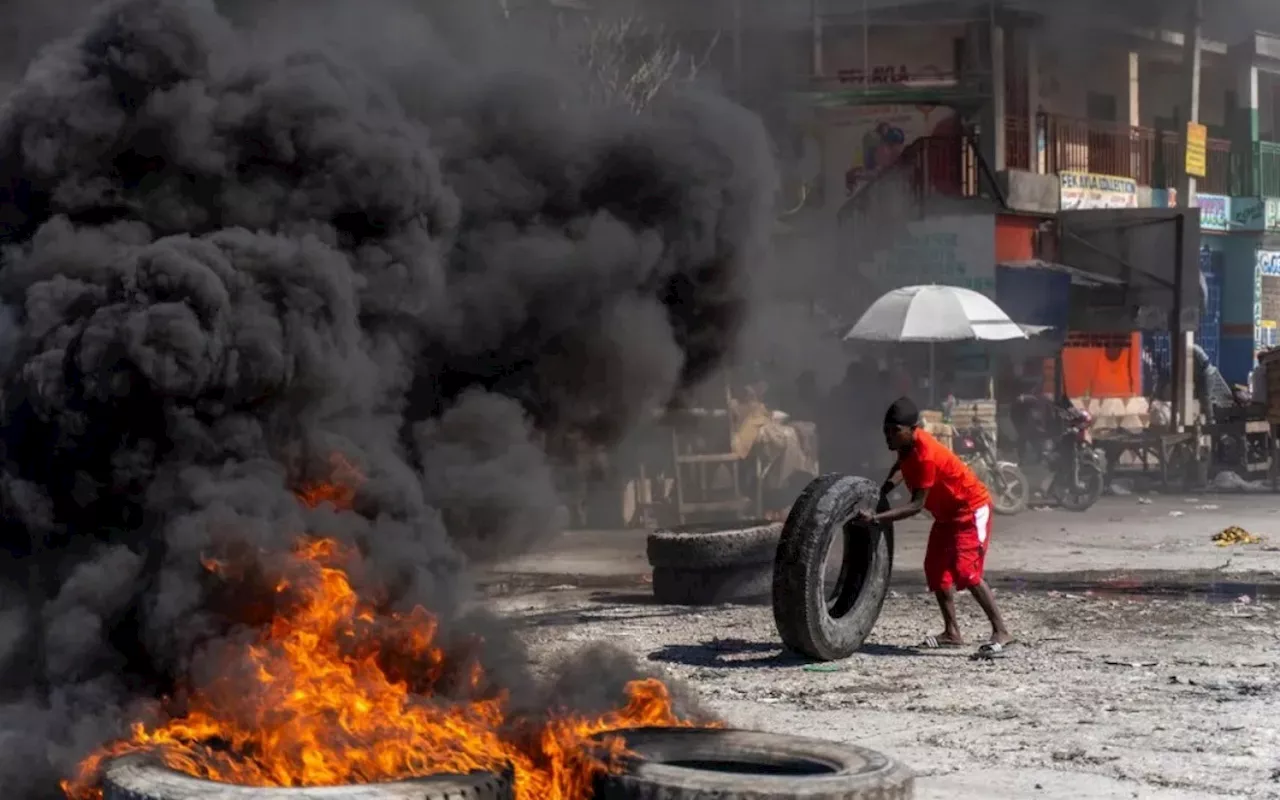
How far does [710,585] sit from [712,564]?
0.16 m

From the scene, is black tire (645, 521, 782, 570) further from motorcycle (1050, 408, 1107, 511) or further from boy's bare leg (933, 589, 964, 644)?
motorcycle (1050, 408, 1107, 511)

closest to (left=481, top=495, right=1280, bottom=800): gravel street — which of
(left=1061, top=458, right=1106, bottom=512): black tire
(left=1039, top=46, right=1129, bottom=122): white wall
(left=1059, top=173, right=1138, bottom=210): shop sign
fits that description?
(left=1061, top=458, right=1106, bottom=512): black tire

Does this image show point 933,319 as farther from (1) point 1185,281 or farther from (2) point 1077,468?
(1) point 1185,281

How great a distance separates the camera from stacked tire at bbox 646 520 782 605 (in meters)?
11.8

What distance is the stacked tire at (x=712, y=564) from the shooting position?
11.8m

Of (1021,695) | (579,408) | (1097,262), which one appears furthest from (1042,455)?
(579,408)

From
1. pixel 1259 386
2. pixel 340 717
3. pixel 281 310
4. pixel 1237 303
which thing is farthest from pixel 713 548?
pixel 1237 303

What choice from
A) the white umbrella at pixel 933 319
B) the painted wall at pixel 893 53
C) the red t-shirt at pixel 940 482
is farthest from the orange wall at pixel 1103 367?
the red t-shirt at pixel 940 482

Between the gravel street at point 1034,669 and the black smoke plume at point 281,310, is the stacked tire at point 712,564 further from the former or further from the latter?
the black smoke plume at point 281,310

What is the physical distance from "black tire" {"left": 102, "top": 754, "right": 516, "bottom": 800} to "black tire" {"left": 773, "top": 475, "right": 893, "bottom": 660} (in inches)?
163

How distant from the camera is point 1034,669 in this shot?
924cm

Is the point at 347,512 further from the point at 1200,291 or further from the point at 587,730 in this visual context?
the point at 1200,291

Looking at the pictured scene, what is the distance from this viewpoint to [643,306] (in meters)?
7.61

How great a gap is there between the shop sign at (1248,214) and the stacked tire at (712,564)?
2195 centimetres
